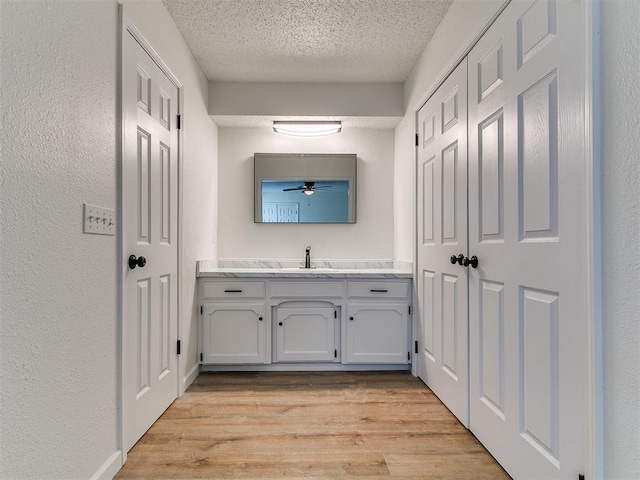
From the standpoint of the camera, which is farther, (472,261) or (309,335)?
(309,335)

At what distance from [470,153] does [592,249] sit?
93 cm

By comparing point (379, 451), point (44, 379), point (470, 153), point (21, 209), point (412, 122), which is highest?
point (412, 122)

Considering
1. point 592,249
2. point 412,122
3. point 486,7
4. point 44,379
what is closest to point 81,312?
point 44,379

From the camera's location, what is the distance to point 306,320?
2768mm

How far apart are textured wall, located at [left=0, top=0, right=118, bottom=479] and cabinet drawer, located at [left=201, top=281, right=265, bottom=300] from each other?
1189 millimetres

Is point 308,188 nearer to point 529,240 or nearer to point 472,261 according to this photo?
point 472,261

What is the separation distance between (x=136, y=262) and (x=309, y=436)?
1189 millimetres

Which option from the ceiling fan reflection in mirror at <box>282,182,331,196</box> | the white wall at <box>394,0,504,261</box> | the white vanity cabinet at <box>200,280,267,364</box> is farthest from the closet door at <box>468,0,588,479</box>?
the ceiling fan reflection in mirror at <box>282,182,331,196</box>

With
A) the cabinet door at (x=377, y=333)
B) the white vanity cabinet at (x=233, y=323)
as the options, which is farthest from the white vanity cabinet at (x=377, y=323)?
the white vanity cabinet at (x=233, y=323)

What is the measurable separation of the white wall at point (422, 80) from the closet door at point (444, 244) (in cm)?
12

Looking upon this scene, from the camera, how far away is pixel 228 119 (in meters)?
3.13

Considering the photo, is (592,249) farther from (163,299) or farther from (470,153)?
(163,299)

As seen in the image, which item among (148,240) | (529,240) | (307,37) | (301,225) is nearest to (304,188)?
(301,225)

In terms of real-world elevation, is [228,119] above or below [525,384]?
above
